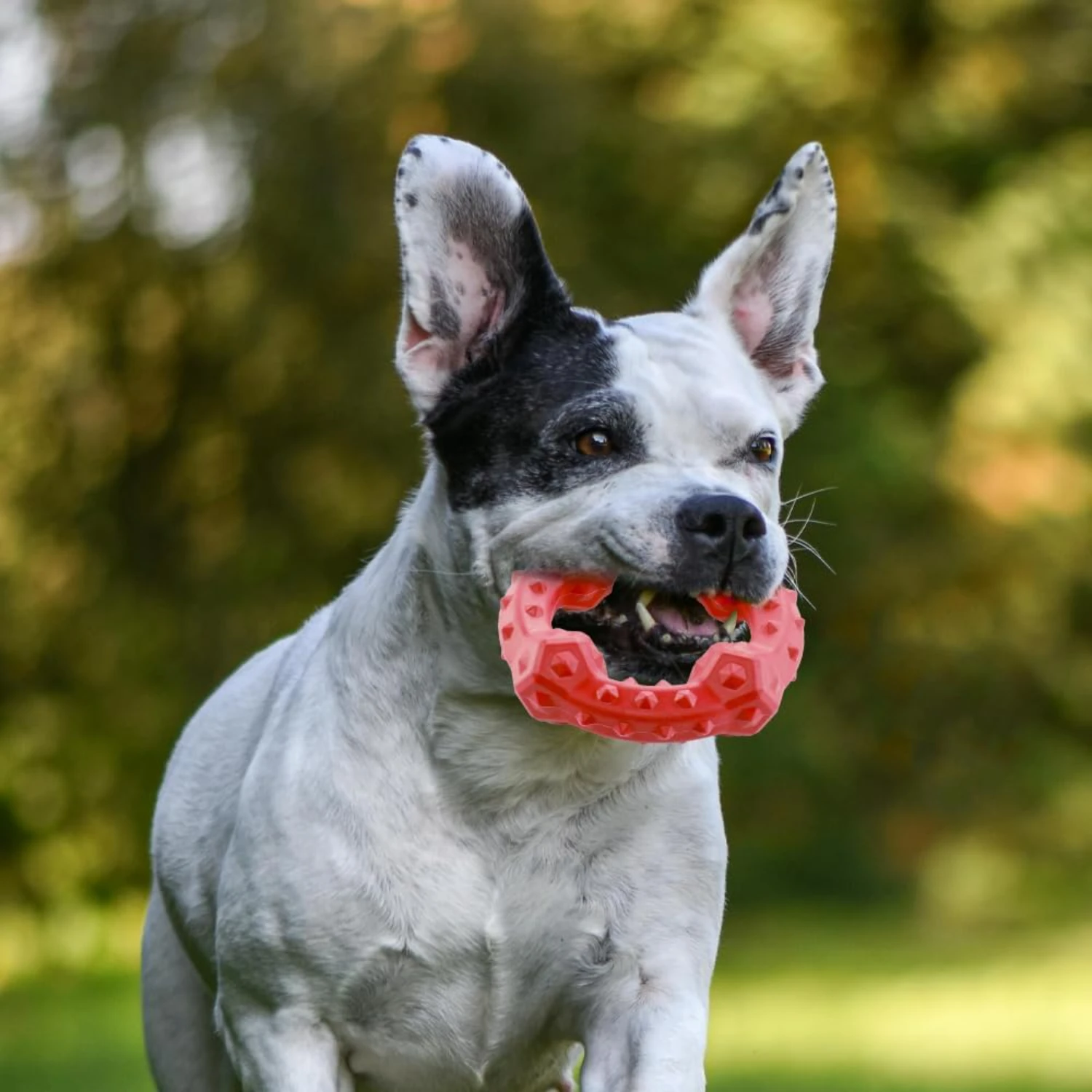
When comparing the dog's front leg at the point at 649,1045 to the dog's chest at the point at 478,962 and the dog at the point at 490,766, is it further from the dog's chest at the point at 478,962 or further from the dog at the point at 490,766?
the dog's chest at the point at 478,962

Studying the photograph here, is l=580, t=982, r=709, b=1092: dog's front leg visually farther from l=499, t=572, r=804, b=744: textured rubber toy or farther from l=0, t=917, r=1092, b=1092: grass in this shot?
l=0, t=917, r=1092, b=1092: grass

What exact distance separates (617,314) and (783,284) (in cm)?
1330

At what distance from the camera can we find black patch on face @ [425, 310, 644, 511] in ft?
16.9

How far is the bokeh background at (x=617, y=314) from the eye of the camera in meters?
18.5

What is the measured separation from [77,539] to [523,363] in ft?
45.7

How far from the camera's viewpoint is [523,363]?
17.8 feet

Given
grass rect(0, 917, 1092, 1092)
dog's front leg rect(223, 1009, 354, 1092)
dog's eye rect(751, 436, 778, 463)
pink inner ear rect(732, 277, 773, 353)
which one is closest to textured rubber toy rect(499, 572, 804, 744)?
dog's eye rect(751, 436, 778, 463)

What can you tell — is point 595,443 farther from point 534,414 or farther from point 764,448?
point 764,448

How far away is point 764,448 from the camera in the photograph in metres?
5.28

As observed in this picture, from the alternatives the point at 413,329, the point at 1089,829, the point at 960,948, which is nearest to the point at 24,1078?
the point at 413,329

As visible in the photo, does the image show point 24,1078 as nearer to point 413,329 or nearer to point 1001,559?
point 413,329

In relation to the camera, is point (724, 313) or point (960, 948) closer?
point (724, 313)

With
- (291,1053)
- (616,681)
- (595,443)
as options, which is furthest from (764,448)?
(291,1053)

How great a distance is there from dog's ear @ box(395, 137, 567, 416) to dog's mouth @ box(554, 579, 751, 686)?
0.72 m
